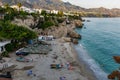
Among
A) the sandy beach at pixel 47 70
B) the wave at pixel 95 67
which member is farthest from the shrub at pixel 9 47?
the wave at pixel 95 67

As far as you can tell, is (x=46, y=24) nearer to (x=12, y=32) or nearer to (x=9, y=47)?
(x=12, y=32)

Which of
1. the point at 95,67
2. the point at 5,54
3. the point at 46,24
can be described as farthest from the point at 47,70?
the point at 46,24

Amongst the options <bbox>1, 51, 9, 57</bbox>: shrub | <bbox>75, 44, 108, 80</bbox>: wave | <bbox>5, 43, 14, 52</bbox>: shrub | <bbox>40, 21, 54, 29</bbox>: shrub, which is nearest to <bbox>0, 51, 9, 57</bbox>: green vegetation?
<bbox>1, 51, 9, 57</bbox>: shrub

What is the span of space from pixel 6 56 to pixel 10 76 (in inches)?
515

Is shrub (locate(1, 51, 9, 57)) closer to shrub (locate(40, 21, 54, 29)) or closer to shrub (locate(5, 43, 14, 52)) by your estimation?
shrub (locate(5, 43, 14, 52))

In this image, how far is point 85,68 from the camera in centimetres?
4441

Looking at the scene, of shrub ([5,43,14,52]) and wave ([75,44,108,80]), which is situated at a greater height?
shrub ([5,43,14,52])

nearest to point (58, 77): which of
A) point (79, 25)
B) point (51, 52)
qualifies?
point (51, 52)

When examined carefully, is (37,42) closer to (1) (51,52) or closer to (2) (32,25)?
(1) (51,52)

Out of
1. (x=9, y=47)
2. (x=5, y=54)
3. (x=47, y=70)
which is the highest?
(x=9, y=47)

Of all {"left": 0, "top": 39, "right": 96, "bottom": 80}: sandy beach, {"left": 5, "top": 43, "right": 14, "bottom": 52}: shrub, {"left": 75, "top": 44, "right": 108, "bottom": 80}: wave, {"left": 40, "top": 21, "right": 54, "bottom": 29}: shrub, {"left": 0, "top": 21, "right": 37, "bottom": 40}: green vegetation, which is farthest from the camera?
{"left": 40, "top": 21, "right": 54, "bottom": 29}: shrub

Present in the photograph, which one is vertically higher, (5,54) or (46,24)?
(46,24)

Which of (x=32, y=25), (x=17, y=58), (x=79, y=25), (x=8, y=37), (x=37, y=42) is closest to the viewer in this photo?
(x=17, y=58)

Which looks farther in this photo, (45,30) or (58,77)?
(45,30)
